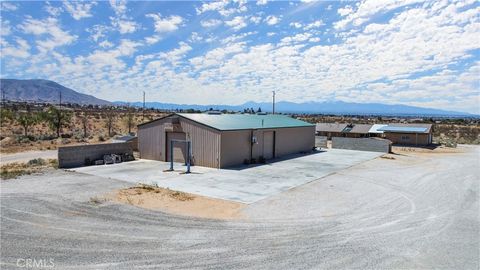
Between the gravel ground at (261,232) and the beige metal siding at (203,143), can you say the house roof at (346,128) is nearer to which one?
the beige metal siding at (203,143)

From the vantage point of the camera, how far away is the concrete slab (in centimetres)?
1461

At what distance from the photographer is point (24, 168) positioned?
19.3 m

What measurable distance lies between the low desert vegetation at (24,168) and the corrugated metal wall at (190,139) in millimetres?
Result: 5748

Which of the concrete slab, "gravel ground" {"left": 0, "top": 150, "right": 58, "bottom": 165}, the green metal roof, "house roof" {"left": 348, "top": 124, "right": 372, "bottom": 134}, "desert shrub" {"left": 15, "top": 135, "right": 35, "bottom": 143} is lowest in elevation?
"gravel ground" {"left": 0, "top": 150, "right": 58, "bottom": 165}

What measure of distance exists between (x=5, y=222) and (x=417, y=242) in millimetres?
11655

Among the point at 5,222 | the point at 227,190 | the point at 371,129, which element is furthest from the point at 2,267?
the point at 371,129

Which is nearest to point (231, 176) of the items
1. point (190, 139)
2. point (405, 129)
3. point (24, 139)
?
point (190, 139)

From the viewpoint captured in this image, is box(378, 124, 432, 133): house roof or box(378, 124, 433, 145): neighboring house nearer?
box(378, 124, 433, 145): neighboring house

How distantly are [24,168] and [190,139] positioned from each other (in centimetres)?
953

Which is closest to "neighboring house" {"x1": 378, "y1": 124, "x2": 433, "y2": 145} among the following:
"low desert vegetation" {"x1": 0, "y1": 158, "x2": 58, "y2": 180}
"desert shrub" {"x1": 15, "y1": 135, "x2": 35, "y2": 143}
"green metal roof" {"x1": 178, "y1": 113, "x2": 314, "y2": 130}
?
"green metal roof" {"x1": 178, "y1": 113, "x2": 314, "y2": 130}

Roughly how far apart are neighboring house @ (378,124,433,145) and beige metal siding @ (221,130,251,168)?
24260 mm

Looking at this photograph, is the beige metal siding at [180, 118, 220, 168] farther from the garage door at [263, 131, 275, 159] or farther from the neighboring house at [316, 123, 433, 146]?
the neighboring house at [316, 123, 433, 146]

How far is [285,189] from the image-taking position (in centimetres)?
1516

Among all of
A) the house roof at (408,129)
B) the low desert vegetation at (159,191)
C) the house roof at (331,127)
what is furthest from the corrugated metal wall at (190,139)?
the house roof at (408,129)
